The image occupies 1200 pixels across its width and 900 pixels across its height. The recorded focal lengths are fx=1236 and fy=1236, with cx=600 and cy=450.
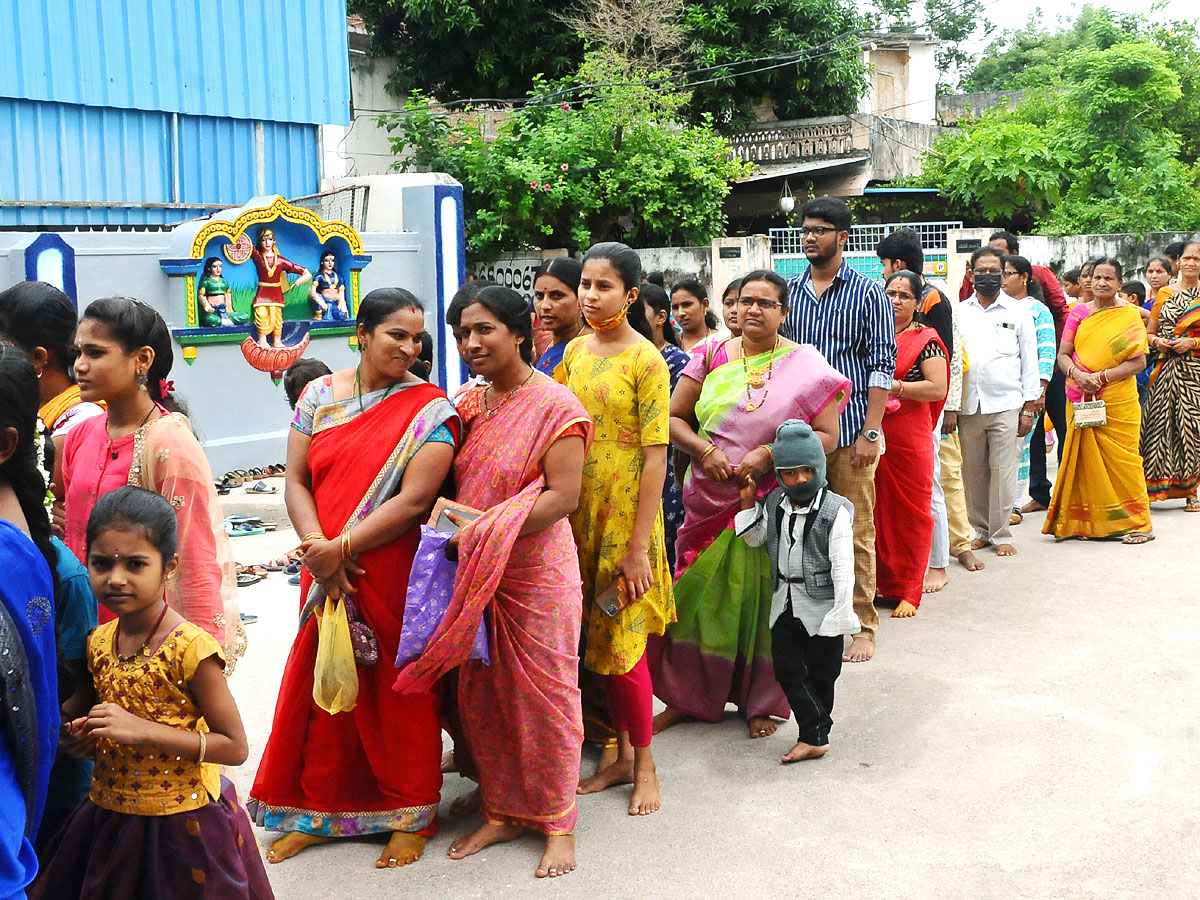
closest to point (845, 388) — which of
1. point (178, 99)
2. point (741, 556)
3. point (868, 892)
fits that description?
point (741, 556)

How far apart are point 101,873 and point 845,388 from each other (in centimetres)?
325

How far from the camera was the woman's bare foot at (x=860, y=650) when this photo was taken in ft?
18.7

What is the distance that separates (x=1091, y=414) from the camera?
26.5ft

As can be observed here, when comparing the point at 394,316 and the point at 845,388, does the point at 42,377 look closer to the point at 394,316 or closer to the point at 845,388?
the point at 394,316

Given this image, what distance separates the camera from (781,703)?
4840 mm

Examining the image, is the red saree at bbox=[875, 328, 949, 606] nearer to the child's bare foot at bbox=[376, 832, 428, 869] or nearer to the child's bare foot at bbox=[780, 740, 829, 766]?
the child's bare foot at bbox=[780, 740, 829, 766]

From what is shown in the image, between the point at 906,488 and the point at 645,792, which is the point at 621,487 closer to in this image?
the point at 645,792

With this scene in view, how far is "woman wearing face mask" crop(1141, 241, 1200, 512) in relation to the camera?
876 cm

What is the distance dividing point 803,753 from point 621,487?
1.25 metres

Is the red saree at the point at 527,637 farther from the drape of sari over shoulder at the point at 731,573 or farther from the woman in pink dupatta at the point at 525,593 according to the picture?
the drape of sari over shoulder at the point at 731,573

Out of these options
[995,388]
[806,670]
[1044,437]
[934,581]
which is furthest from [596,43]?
[806,670]

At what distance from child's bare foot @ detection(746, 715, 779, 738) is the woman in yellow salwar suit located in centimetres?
422

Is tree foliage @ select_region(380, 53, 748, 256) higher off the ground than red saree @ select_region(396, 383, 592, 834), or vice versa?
tree foliage @ select_region(380, 53, 748, 256)

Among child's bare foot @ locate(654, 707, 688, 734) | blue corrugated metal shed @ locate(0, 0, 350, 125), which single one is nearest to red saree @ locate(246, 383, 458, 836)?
child's bare foot @ locate(654, 707, 688, 734)
